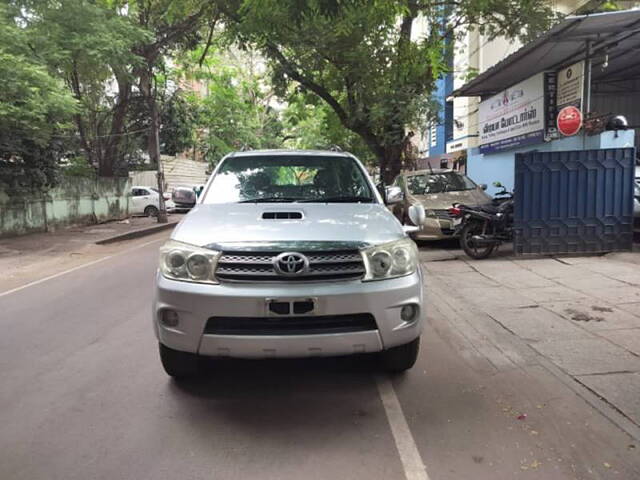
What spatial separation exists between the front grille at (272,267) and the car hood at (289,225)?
0.10 m

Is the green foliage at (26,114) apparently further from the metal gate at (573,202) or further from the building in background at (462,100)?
the metal gate at (573,202)

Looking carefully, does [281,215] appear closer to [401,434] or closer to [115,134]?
[401,434]

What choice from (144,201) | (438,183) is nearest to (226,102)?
(144,201)

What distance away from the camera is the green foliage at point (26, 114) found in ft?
41.6

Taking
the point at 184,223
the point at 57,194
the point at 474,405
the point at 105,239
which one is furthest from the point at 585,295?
the point at 57,194

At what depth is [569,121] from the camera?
35.9ft

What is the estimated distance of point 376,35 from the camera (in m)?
14.2

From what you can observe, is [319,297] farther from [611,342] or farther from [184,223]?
[611,342]

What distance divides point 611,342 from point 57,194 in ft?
58.0

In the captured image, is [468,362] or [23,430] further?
[468,362]

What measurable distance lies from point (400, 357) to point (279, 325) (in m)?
1.12

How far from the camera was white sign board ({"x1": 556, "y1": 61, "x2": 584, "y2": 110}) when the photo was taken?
Result: 11.2 metres

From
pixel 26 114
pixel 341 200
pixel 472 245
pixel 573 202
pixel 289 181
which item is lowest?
pixel 472 245

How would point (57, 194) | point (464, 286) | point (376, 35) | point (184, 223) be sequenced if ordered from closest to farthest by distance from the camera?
point (184, 223) → point (464, 286) → point (376, 35) → point (57, 194)
